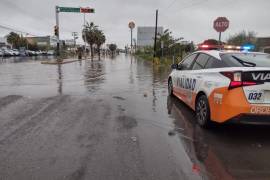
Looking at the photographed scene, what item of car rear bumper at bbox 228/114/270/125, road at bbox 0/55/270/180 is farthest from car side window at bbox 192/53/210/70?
car rear bumper at bbox 228/114/270/125

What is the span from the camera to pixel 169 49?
149ft

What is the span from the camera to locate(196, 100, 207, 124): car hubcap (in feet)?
19.3

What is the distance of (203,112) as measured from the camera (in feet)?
19.5

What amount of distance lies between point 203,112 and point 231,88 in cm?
105

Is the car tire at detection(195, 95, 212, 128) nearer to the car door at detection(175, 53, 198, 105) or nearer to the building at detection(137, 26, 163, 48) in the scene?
the car door at detection(175, 53, 198, 105)

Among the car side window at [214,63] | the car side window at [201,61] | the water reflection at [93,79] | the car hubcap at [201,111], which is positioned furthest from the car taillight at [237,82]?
the water reflection at [93,79]

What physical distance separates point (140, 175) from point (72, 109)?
13.5 feet

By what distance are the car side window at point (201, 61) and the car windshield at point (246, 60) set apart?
2.10 ft

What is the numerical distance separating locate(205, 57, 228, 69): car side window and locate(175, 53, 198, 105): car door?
3.55 feet

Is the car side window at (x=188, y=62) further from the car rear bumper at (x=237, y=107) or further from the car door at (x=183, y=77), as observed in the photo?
the car rear bumper at (x=237, y=107)

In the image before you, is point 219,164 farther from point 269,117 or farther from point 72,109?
point 72,109

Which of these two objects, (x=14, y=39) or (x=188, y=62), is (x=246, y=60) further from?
(x=14, y=39)

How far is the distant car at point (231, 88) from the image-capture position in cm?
495

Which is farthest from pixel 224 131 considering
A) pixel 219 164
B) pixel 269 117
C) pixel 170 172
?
pixel 170 172
